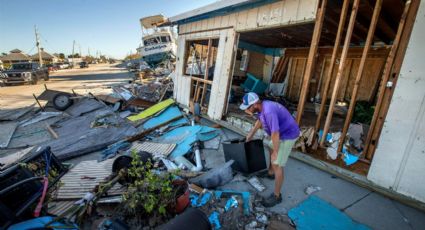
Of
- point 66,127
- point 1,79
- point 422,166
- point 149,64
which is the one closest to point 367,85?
point 422,166

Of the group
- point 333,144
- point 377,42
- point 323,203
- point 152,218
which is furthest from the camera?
point 377,42

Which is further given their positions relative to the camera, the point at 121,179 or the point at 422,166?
the point at 121,179

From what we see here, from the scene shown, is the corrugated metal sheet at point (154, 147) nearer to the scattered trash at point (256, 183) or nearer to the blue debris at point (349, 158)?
the scattered trash at point (256, 183)

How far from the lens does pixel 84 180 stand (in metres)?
3.65

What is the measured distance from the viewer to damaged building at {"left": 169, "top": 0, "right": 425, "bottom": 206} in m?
2.83

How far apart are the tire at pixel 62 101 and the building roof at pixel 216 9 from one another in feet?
18.7

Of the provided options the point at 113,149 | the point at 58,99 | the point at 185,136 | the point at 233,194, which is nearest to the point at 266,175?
the point at 233,194

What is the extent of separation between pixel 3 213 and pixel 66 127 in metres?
5.92

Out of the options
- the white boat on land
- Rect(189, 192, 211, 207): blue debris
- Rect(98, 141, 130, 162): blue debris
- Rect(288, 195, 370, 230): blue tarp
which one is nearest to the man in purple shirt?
Rect(288, 195, 370, 230): blue tarp

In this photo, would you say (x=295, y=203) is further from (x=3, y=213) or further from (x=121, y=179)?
(x=3, y=213)

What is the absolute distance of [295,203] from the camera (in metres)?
3.05

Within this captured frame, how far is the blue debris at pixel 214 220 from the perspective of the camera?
2644 millimetres

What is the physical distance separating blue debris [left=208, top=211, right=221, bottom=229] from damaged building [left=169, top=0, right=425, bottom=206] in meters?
2.31

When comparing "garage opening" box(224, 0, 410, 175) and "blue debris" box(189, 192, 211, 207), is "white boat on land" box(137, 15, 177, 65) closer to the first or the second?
"garage opening" box(224, 0, 410, 175)
